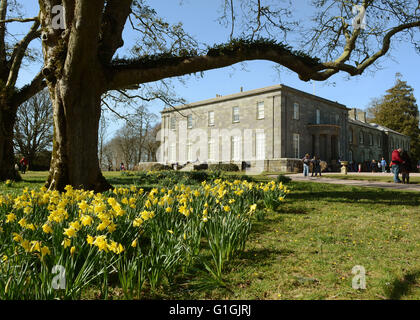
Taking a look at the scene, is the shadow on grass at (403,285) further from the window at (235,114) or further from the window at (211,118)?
the window at (211,118)

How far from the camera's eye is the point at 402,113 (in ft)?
161

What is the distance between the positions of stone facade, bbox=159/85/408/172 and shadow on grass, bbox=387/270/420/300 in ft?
75.9

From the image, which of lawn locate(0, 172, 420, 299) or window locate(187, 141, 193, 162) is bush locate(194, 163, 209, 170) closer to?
window locate(187, 141, 193, 162)

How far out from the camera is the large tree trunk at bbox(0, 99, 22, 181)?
12758mm

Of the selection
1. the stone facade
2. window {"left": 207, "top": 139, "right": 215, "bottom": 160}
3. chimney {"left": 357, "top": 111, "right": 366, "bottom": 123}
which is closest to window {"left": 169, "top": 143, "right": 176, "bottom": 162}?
the stone facade

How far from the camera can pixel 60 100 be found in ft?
23.8

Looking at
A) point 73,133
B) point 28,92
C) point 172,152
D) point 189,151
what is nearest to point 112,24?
point 73,133

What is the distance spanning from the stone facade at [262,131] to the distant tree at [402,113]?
676 inches

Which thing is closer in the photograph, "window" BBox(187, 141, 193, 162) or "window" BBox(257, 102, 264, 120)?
"window" BBox(257, 102, 264, 120)

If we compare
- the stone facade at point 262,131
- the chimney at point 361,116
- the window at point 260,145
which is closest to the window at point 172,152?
the stone facade at point 262,131

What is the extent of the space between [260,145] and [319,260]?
27.2 m

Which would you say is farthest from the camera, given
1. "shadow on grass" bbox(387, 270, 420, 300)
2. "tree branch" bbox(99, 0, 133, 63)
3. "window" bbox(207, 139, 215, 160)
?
"window" bbox(207, 139, 215, 160)

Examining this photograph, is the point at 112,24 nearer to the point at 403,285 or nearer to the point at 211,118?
the point at 403,285

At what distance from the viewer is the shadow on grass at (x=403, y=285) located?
8.04ft
